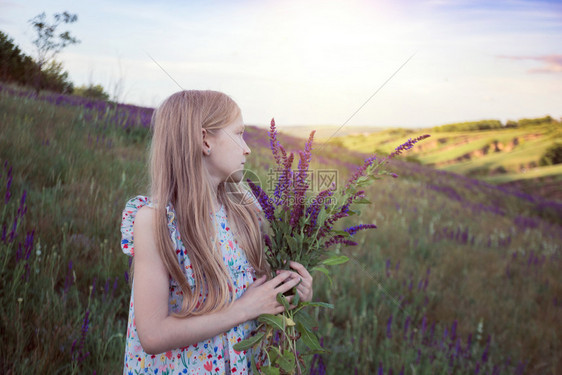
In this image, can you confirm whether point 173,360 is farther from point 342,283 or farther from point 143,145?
point 143,145

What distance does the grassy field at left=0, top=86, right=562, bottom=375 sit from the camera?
6.76 feet

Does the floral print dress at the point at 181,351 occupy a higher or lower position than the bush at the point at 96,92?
lower

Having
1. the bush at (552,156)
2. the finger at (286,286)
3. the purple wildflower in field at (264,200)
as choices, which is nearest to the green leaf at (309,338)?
the finger at (286,286)

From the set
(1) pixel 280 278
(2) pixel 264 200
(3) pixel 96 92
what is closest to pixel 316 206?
(2) pixel 264 200

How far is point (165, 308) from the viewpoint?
4.24 ft

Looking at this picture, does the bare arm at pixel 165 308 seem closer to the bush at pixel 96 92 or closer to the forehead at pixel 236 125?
the forehead at pixel 236 125

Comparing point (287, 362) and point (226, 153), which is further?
point (226, 153)

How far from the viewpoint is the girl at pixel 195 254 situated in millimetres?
1288

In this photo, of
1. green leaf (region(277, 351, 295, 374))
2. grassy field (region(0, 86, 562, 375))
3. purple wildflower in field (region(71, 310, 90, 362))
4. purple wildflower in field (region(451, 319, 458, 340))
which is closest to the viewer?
green leaf (region(277, 351, 295, 374))

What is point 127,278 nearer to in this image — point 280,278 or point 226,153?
point 226,153

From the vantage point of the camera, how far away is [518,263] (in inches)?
209

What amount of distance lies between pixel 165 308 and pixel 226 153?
2.00 ft

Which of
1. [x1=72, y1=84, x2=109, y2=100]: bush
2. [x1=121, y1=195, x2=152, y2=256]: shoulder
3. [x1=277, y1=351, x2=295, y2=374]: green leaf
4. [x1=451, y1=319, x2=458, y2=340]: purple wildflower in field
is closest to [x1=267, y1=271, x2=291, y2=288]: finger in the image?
[x1=277, y1=351, x2=295, y2=374]: green leaf

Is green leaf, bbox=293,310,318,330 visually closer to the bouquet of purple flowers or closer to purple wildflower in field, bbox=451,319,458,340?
the bouquet of purple flowers
